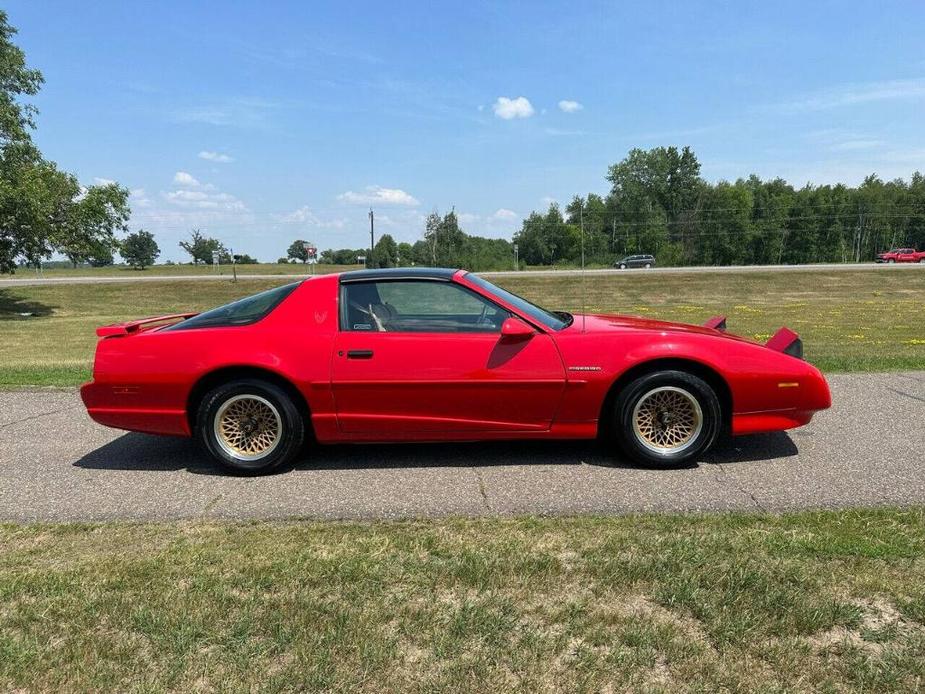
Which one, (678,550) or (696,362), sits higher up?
(696,362)

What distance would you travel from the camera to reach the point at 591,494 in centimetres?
355

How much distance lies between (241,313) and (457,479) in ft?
6.44

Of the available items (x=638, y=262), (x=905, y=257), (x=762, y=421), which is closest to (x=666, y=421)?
(x=762, y=421)

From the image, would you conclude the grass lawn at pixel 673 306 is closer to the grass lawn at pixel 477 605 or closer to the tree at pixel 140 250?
the grass lawn at pixel 477 605

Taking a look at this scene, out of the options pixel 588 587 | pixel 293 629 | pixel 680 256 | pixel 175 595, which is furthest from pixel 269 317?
pixel 680 256

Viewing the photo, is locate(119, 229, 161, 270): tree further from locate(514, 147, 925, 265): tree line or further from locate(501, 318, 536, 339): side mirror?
locate(501, 318, 536, 339): side mirror

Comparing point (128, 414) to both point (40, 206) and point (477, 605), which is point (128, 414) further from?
point (40, 206)

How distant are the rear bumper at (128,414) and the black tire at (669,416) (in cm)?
304

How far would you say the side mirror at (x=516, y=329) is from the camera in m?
3.90

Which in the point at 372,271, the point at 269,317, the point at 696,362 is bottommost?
the point at 696,362

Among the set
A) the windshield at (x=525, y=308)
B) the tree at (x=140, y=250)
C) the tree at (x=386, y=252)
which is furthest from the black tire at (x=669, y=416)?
the tree at (x=140, y=250)

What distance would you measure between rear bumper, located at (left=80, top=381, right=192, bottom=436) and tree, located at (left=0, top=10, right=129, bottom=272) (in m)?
21.8

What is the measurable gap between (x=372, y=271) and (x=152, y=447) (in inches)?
91.7

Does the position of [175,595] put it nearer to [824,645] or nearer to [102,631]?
[102,631]
